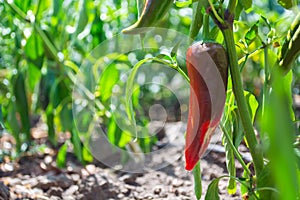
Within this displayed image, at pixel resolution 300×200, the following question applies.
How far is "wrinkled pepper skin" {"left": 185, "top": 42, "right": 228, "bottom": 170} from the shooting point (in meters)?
0.76

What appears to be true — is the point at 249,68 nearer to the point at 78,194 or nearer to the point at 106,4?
the point at 106,4

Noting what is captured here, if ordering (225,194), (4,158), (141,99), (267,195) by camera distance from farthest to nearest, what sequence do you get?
(141,99) < (4,158) < (225,194) < (267,195)

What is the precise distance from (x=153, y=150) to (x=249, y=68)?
1.03 metres

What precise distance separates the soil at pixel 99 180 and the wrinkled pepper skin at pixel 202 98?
0.49 metres

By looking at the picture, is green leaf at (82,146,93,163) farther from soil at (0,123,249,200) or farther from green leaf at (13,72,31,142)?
green leaf at (13,72,31,142)

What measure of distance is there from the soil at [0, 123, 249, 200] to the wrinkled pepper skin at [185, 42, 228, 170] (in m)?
0.49

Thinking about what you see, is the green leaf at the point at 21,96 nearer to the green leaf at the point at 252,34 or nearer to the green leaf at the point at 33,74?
the green leaf at the point at 33,74

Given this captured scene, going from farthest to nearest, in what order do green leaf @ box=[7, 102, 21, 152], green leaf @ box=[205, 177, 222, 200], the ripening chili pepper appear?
green leaf @ box=[7, 102, 21, 152], green leaf @ box=[205, 177, 222, 200], the ripening chili pepper

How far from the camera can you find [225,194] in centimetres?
134

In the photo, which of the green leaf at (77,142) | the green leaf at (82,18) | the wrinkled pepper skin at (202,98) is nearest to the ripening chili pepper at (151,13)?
the wrinkled pepper skin at (202,98)

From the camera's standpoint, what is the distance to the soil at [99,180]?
4.72 feet

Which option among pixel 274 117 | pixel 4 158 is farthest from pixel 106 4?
pixel 274 117

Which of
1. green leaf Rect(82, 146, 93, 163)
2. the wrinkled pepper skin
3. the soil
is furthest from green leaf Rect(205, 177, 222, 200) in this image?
green leaf Rect(82, 146, 93, 163)

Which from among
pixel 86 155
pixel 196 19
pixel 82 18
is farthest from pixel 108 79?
pixel 196 19
